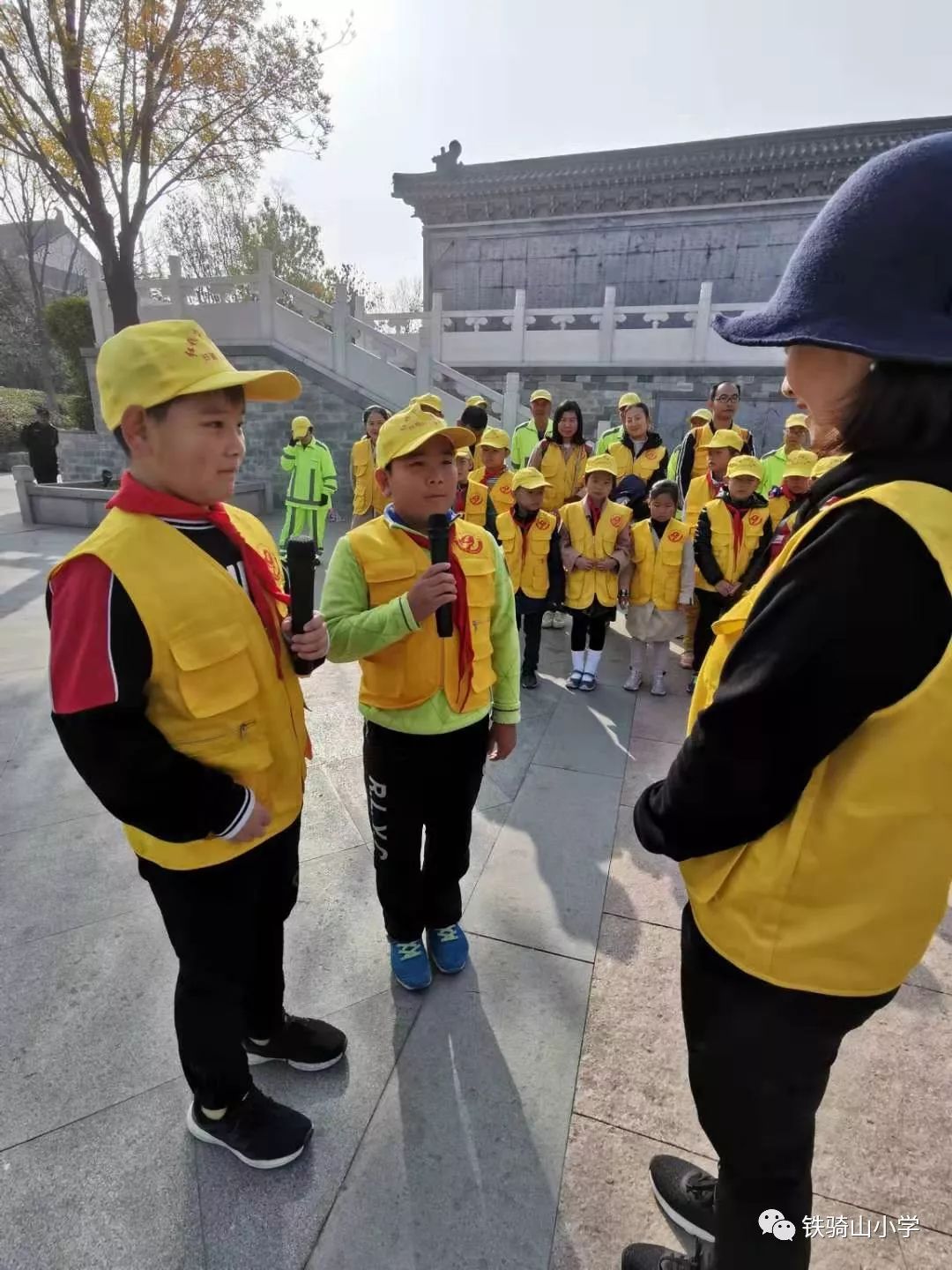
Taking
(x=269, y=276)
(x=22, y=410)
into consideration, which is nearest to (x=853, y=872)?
(x=269, y=276)

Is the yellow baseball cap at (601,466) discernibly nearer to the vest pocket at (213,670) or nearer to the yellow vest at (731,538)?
the yellow vest at (731,538)

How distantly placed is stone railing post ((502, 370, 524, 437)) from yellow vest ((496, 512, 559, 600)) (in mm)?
7753

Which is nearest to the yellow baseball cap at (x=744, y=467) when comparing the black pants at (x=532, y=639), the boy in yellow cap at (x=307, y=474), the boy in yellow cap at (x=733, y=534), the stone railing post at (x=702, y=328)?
the boy in yellow cap at (x=733, y=534)

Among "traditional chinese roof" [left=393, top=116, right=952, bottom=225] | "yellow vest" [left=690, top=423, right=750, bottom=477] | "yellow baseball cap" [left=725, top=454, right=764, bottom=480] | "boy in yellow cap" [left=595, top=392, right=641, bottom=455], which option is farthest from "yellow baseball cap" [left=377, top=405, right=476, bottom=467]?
"traditional chinese roof" [left=393, top=116, right=952, bottom=225]

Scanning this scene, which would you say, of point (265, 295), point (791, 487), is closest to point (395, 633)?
point (791, 487)

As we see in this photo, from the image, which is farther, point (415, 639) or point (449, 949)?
point (449, 949)

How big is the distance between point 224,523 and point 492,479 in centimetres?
513

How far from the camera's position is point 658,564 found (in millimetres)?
4836

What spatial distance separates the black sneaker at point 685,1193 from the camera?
1.54m

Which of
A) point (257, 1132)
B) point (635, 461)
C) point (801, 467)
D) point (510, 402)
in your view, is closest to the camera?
point (257, 1132)

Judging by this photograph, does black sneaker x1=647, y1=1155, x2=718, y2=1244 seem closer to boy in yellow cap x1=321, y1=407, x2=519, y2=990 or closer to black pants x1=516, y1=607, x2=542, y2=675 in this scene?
boy in yellow cap x1=321, y1=407, x2=519, y2=990

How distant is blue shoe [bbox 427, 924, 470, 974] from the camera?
2.27 meters

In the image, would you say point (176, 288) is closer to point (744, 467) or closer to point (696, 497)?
point (696, 497)

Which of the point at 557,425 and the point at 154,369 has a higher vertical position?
the point at 557,425
